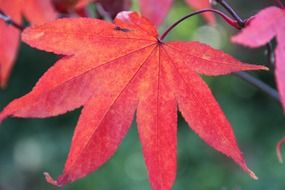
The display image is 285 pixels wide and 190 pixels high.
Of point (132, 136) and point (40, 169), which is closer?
point (132, 136)

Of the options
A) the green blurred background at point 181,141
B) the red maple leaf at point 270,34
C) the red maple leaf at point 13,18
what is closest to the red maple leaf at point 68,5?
the red maple leaf at point 13,18

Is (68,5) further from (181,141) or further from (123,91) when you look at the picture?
(181,141)

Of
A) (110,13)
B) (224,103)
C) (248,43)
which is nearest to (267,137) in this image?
(224,103)

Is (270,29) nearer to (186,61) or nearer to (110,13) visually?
(186,61)

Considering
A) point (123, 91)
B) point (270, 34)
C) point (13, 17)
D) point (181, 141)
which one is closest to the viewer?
point (270, 34)

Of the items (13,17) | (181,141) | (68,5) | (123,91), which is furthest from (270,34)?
(181,141)

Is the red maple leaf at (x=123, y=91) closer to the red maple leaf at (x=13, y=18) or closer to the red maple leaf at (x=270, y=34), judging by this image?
the red maple leaf at (x=270, y=34)
